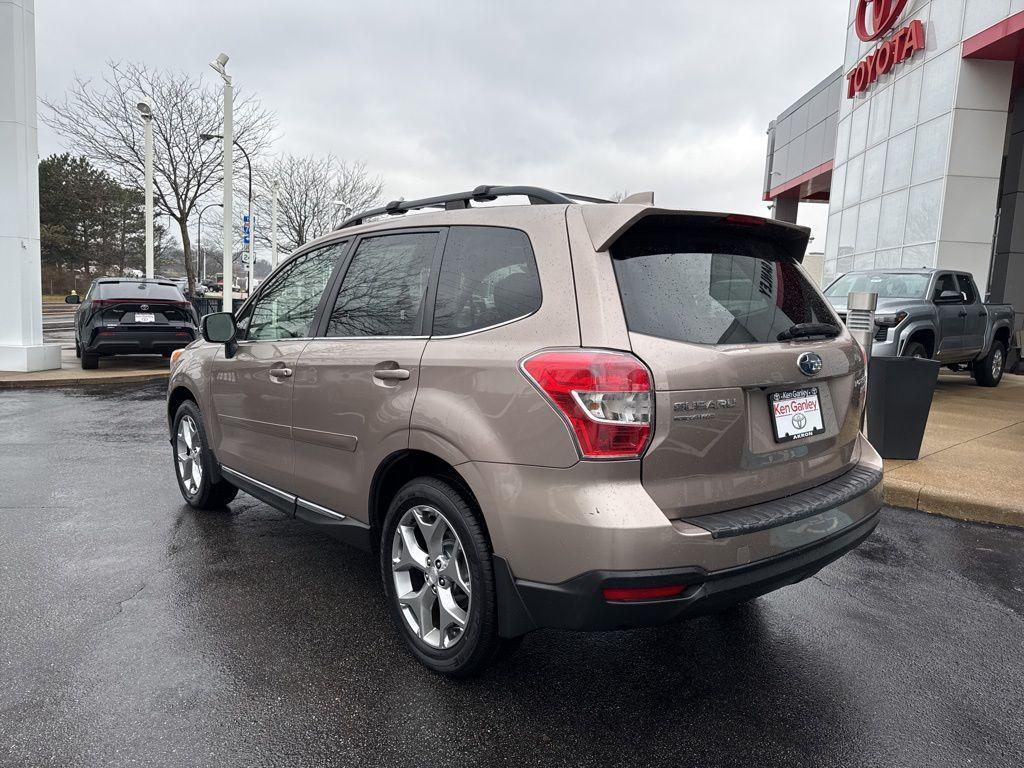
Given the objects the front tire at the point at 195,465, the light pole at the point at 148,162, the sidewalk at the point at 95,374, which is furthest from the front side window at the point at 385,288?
the light pole at the point at 148,162

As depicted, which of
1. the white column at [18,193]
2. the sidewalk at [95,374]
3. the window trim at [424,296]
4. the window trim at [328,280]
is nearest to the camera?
the window trim at [424,296]

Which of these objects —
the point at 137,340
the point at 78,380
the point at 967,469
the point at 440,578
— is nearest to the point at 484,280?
the point at 440,578

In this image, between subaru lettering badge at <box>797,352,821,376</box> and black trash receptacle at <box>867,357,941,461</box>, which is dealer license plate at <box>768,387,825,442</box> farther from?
black trash receptacle at <box>867,357,941,461</box>

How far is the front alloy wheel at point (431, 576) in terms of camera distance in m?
2.74

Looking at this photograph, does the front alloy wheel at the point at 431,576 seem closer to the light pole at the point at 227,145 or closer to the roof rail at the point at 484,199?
the roof rail at the point at 484,199

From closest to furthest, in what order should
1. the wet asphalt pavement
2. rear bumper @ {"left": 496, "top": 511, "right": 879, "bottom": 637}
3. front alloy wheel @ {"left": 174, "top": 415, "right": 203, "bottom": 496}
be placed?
1. rear bumper @ {"left": 496, "top": 511, "right": 879, "bottom": 637}
2. the wet asphalt pavement
3. front alloy wheel @ {"left": 174, "top": 415, "right": 203, "bottom": 496}

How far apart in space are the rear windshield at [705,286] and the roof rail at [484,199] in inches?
15.6

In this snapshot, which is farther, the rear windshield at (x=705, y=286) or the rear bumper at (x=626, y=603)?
the rear windshield at (x=705, y=286)

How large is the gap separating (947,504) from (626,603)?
4.21 meters

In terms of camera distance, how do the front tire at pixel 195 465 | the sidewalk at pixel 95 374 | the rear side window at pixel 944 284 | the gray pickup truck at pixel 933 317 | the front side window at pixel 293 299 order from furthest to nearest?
the sidewalk at pixel 95 374
the rear side window at pixel 944 284
the gray pickup truck at pixel 933 317
the front tire at pixel 195 465
the front side window at pixel 293 299

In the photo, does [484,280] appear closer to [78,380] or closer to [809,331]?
[809,331]

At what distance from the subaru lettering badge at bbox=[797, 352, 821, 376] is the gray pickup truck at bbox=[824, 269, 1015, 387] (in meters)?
7.74

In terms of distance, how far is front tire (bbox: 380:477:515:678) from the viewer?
257 centimetres

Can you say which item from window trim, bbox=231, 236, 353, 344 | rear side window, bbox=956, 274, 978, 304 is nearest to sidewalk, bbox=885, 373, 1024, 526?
rear side window, bbox=956, 274, 978, 304
